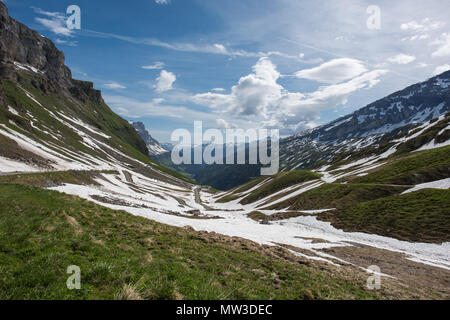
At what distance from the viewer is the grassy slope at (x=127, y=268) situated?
6.75 metres

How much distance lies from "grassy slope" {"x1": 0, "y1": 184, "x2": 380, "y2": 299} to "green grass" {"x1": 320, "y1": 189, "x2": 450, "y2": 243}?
2701 cm

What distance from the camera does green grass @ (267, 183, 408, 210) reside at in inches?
1843

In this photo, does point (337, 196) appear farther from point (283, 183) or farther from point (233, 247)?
point (233, 247)

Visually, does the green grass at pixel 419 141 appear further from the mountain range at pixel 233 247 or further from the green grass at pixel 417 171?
the mountain range at pixel 233 247

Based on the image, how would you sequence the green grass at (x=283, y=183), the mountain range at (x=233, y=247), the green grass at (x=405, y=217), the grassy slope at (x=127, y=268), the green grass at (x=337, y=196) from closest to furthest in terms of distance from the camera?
the grassy slope at (x=127, y=268) < the mountain range at (x=233, y=247) < the green grass at (x=405, y=217) < the green grass at (x=337, y=196) < the green grass at (x=283, y=183)

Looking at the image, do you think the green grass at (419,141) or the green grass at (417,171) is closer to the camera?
the green grass at (417,171)

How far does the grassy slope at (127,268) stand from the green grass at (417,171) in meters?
51.6

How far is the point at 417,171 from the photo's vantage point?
50969mm
